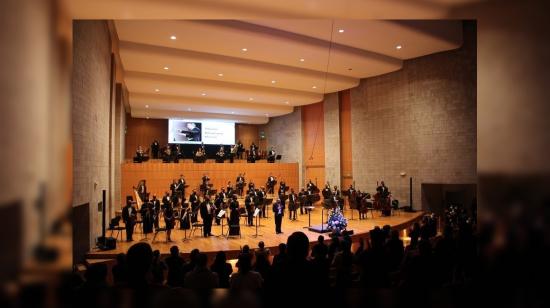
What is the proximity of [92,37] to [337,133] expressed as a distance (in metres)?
14.7

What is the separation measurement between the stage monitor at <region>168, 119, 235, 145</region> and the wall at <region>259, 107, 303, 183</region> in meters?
3.34

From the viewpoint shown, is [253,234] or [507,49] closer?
[507,49]

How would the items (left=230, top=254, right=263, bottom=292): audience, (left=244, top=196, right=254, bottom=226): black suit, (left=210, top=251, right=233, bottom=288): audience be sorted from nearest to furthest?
(left=230, top=254, right=263, bottom=292): audience
(left=210, top=251, right=233, bottom=288): audience
(left=244, top=196, right=254, bottom=226): black suit

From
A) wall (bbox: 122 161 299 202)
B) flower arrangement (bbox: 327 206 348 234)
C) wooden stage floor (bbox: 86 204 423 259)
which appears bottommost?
wooden stage floor (bbox: 86 204 423 259)

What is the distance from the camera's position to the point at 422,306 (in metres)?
2.02

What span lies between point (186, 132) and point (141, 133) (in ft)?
12.1

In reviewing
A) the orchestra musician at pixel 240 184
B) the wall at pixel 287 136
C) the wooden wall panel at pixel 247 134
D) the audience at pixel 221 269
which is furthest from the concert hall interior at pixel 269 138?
the orchestra musician at pixel 240 184

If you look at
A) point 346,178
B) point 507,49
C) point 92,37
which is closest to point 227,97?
point 346,178

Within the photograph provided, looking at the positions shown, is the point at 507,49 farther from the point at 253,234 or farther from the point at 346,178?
the point at 346,178

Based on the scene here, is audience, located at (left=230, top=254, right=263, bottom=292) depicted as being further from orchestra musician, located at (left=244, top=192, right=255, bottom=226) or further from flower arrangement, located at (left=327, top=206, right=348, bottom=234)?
orchestra musician, located at (left=244, top=192, right=255, bottom=226)

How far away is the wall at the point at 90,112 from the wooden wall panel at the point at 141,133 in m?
15.5

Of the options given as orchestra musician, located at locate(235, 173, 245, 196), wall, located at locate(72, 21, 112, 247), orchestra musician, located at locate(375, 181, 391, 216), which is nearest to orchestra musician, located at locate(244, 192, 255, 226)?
wall, located at locate(72, 21, 112, 247)

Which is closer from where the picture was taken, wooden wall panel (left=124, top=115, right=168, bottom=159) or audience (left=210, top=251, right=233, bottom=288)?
audience (left=210, top=251, right=233, bottom=288)

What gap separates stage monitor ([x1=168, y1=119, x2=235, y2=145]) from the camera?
26.1 meters
